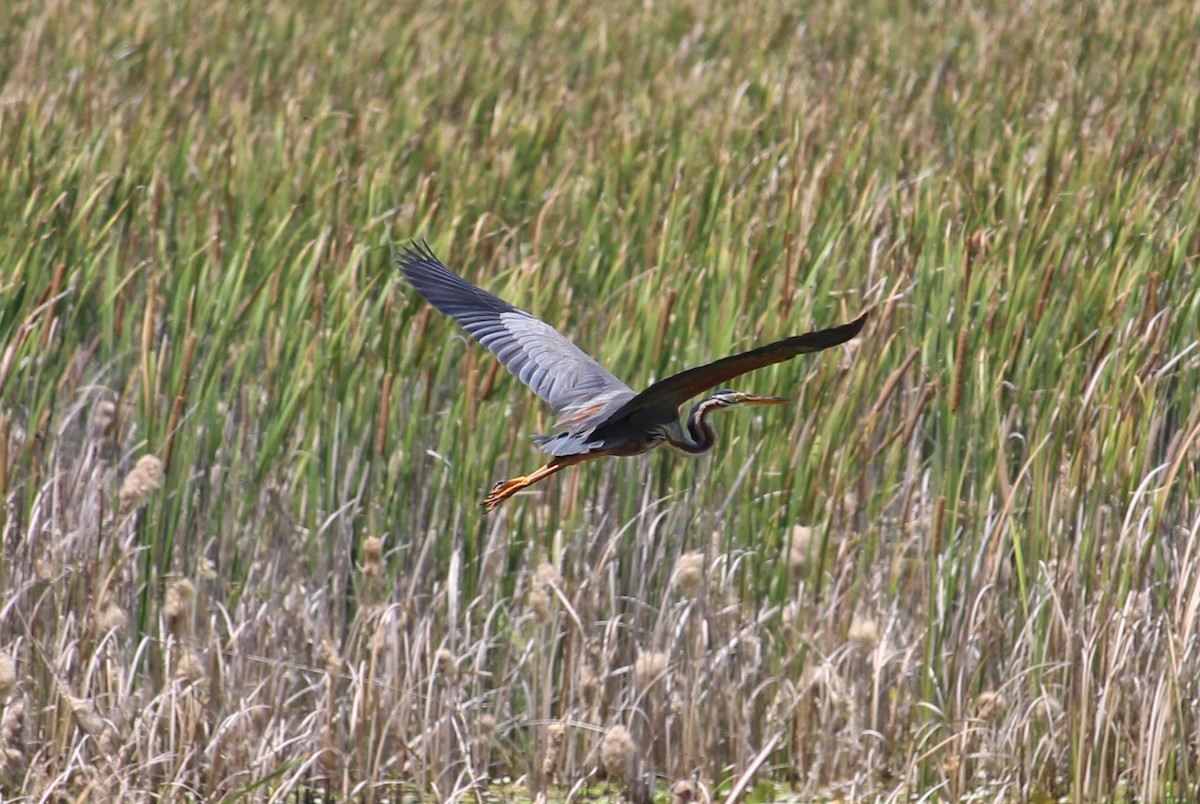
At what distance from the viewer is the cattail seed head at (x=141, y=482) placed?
326 centimetres

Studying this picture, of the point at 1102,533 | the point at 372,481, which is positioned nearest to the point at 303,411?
the point at 372,481

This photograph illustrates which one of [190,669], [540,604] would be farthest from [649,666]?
[190,669]

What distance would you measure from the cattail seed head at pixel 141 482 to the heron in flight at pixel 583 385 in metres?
0.65

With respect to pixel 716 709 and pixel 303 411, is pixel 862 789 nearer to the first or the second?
pixel 716 709

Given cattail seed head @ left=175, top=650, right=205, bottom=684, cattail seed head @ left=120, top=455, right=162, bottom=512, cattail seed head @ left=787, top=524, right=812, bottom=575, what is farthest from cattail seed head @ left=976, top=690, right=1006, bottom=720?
cattail seed head @ left=120, top=455, right=162, bottom=512

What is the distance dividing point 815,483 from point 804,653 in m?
0.37

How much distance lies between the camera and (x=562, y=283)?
13.7 feet

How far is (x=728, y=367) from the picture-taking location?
8.23 feet

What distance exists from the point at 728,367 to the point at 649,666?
117cm

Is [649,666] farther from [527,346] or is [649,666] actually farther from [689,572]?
[527,346]

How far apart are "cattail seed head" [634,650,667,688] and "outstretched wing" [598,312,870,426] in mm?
718

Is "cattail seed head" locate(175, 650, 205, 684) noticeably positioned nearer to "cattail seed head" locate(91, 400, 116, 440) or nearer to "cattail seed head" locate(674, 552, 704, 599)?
"cattail seed head" locate(91, 400, 116, 440)

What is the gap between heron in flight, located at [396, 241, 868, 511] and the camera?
2631 mm

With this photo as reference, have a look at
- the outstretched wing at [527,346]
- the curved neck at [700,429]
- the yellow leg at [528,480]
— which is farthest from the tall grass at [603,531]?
the yellow leg at [528,480]
